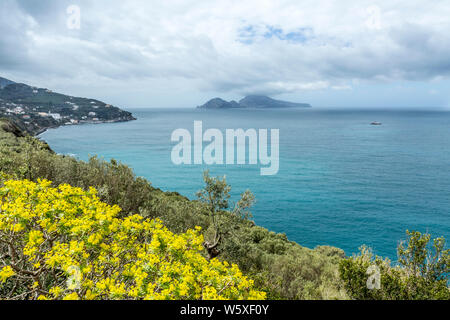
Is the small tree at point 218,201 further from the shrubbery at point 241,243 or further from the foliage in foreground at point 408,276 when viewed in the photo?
the foliage in foreground at point 408,276

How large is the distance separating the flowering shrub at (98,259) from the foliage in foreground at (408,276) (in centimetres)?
833

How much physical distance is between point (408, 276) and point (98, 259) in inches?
526

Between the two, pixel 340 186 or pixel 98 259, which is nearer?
pixel 98 259

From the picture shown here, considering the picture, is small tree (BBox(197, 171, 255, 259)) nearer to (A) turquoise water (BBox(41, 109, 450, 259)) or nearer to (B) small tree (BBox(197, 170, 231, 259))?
(B) small tree (BBox(197, 170, 231, 259))

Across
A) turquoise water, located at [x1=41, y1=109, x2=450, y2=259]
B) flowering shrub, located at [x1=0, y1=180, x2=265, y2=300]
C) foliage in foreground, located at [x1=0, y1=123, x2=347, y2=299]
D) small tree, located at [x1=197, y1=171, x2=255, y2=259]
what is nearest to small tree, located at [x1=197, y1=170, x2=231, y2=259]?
small tree, located at [x1=197, y1=171, x2=255, y2=259]

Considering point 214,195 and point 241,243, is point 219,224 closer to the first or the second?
point 241,243

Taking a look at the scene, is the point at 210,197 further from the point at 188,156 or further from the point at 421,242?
the point at 188,156

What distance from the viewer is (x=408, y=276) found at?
1173cm

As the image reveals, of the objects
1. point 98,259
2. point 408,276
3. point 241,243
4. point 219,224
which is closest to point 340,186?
point 408,276

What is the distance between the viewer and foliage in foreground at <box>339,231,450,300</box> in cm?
1074

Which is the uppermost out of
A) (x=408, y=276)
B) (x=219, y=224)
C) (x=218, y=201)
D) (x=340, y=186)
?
(x=218, y=201)

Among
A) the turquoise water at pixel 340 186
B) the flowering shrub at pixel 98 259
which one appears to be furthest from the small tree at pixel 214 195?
the turquoise water at pixel 340 186

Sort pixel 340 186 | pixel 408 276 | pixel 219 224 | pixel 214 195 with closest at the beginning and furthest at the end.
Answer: pixel 408 276 < pixel 219 224 < pixel 214 195 < pixel 340 186
